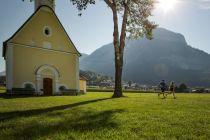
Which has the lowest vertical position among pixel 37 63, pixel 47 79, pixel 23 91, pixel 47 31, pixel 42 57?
pixel 23 91

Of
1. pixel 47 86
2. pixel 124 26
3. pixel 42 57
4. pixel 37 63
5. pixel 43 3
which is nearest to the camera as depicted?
pixel 124 26

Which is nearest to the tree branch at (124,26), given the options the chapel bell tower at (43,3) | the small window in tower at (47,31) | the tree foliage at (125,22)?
the tree foliage at (125,22)

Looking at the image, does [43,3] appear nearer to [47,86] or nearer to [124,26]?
[47,86]

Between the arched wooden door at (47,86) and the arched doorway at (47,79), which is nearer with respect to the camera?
the arched doorway at (47,79)

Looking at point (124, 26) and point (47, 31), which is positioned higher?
point (47, 31)

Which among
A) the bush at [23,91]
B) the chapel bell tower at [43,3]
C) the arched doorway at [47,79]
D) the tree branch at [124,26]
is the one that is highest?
the chapel bell tower at [43,3]

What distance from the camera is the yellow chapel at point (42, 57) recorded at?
33375 millimetres

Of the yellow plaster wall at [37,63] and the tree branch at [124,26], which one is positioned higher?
the tree branch at [124,26]

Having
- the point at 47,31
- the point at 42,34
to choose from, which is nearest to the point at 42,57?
the point at 42,34

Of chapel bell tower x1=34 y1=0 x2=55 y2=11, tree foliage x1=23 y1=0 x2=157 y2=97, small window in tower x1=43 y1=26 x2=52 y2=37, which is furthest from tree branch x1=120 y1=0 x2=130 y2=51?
chapel bell tower x1=34 y1=0 x2=55 y2=11

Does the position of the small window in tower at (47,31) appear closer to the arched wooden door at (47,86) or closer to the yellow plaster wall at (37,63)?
the yellow plaster wall at (37,63)

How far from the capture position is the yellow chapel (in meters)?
33.4

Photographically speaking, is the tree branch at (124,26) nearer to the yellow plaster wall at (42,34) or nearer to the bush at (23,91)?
the yellow plaster wall at (42,34)

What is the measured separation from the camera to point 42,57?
36156 millimetres
